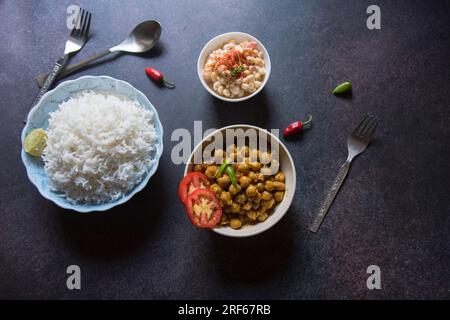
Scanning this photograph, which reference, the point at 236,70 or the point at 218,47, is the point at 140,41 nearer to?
the point at 218,47

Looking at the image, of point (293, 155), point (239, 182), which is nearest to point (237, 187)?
point (239, 182)

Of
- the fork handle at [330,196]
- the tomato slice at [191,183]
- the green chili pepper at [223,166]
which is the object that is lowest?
the fork handle at [330,196]

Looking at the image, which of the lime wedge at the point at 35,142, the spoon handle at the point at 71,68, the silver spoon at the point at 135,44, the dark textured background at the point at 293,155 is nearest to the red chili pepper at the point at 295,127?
the dark textured background at the point at 293,155

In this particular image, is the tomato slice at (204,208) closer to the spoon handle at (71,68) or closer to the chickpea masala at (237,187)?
the chickpea masala at (237,187)

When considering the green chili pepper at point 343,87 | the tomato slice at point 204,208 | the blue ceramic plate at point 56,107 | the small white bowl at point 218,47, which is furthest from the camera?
the green chili pepper at point 343,87
